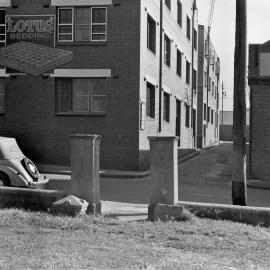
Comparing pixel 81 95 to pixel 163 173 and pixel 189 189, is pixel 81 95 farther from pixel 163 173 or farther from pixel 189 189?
pixel 163 173

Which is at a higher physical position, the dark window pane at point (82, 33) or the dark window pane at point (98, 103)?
the dark window pane at point (82, 33)

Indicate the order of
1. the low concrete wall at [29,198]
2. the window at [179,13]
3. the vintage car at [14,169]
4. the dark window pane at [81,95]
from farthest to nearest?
the window at [179,13], the dark window pane at [81,95], the vintage car at [14,169], the low concrete wall at [29,198]

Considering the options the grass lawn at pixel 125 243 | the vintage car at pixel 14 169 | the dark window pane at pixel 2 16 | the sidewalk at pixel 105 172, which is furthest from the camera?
the dark window pane at pixel 2 16

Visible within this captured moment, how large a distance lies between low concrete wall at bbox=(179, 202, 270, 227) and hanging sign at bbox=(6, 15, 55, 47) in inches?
562

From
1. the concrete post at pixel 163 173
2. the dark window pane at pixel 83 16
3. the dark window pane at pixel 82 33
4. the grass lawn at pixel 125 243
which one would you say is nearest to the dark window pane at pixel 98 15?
the dark window pane at pixel 83 16

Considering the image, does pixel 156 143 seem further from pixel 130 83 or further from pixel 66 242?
pixel 130 83

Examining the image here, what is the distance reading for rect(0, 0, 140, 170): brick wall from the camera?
70.4ft

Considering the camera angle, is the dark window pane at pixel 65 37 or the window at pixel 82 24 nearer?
the window at pixel 82 24

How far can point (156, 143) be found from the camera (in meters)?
9.51

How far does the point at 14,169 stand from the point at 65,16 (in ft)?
37.1

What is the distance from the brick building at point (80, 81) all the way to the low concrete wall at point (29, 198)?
11.4 metres

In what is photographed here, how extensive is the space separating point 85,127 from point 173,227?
44.7 feet

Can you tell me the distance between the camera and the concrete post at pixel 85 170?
9.73m

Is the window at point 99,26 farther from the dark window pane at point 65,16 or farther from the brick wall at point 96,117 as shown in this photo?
the dark window pane at point 65,16
